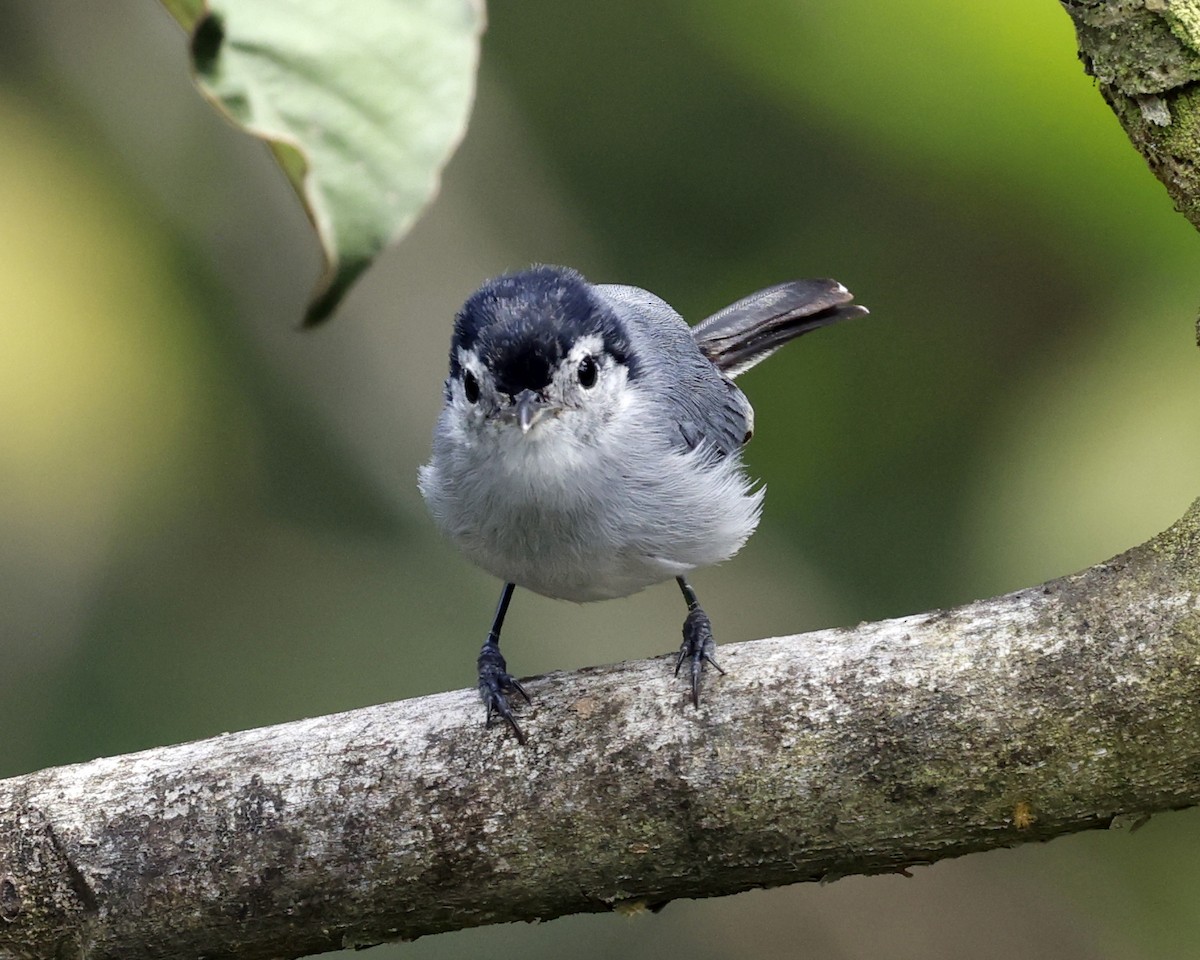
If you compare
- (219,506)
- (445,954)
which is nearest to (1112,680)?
(445,954)

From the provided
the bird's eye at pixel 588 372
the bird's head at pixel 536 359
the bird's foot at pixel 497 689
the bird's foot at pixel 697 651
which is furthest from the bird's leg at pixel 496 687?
the bird's eye at pixel 588 372

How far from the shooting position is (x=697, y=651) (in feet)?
7.53

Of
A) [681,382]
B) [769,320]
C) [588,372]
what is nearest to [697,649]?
[588,372]

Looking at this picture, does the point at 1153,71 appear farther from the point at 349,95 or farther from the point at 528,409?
the point at 349,95

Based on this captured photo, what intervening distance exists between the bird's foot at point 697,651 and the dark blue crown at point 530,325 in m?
0.55

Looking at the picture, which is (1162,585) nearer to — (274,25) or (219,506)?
(274,25)

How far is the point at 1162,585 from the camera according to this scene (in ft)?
6.62

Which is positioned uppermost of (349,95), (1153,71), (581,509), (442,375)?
(1153,71)

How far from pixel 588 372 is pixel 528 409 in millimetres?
216

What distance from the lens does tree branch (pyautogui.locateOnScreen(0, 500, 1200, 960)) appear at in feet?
6.45

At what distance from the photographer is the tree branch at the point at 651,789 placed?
1967 mm

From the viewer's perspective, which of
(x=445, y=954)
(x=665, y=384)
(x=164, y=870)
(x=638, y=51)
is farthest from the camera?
(x=638, y=51)

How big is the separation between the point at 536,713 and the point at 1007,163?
2.26 m

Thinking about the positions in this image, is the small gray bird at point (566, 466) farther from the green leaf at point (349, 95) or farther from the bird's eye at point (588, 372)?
the green leaf at point (349, 95)
